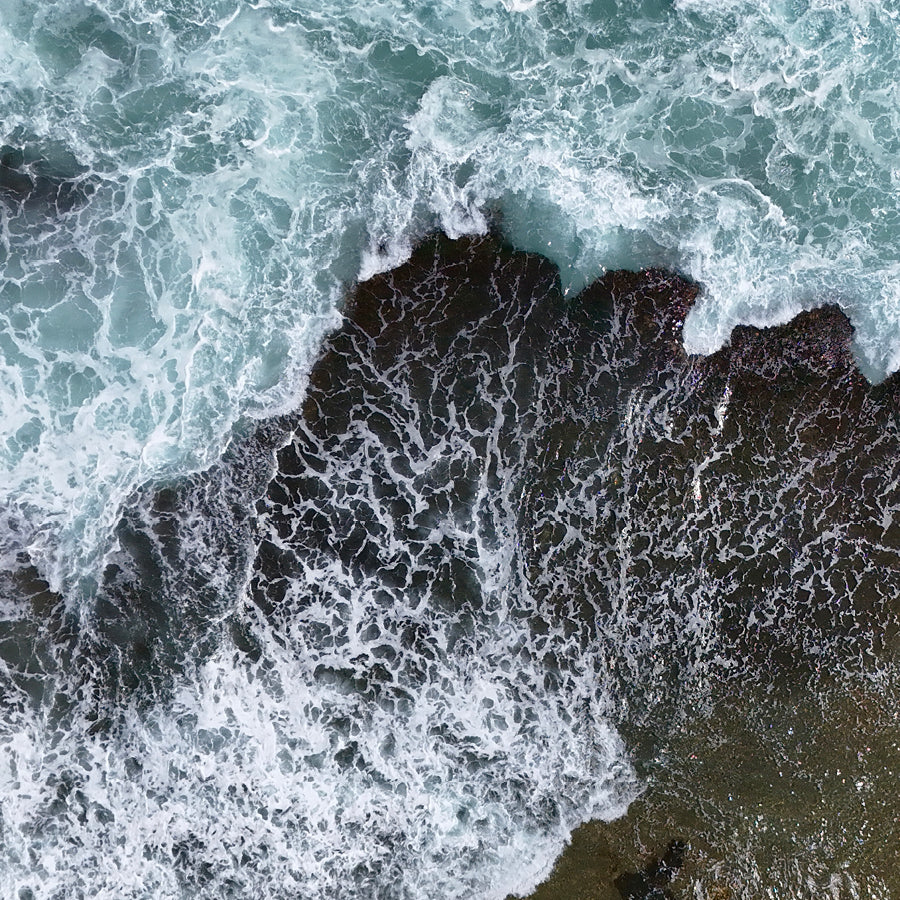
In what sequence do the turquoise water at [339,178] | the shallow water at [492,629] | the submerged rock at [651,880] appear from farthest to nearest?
1. the submerged rock at [651,880]
2. the shallow water at [492,629]
3. the turquoise water at [339,178]

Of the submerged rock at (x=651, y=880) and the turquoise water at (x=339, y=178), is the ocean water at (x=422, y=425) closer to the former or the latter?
the turquoise water at (x=339, y=178)

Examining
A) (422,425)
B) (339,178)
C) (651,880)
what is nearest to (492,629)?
(422,425)

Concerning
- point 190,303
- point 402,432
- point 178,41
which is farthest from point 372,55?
A: point 402,432

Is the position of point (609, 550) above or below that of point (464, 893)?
above

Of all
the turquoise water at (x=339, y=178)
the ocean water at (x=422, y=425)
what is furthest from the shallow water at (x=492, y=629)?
the turquoise water at (x=339, y=178)

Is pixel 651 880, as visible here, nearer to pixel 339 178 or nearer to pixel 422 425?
pixel 422 425

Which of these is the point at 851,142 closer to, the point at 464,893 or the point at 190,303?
the point at 190,303
